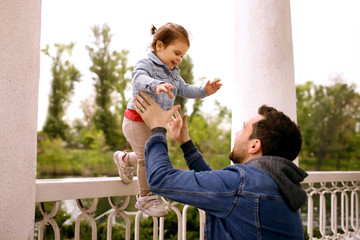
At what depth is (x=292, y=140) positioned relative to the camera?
1.62m

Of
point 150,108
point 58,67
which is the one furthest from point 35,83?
point 58,67

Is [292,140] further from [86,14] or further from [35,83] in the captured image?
[86,14]

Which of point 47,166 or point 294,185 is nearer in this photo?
point 294,185

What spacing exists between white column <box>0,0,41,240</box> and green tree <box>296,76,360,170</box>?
9931 millimetres

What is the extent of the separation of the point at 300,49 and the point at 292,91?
1049 centimetres

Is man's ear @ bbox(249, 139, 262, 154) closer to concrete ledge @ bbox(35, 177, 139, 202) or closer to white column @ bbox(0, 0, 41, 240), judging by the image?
concrete ledge @ bbox(35, 177, 139, 202)

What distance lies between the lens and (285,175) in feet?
4.90

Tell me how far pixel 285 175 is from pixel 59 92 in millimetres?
9385

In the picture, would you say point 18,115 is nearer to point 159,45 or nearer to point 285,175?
point 159,45

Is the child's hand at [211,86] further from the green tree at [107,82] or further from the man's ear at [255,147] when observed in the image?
the green tree at [107,82]

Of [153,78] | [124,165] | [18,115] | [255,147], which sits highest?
[153,78]

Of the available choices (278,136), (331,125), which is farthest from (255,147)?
(331,125)

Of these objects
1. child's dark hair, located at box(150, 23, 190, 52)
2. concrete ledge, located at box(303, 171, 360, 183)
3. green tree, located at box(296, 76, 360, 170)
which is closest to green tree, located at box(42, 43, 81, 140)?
green tree, located at box(296, 76, 360, 170)

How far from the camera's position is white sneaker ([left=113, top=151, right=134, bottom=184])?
78.6 inches
